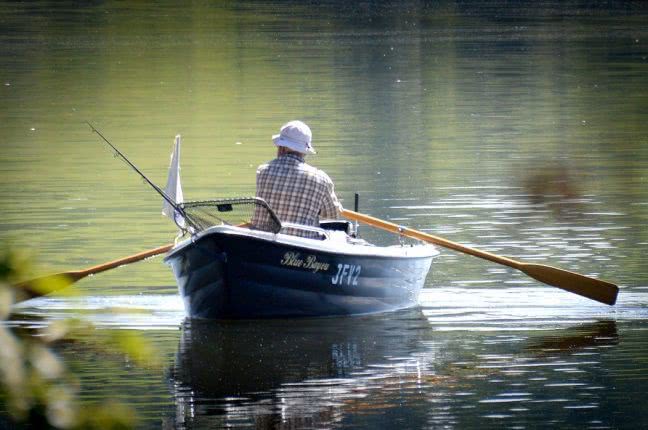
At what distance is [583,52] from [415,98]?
16.2 meters

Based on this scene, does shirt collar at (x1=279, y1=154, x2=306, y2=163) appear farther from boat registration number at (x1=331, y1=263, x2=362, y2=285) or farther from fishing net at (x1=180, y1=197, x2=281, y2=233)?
boat registration number at (x1=331, y1=263, x2=362, y2=285)

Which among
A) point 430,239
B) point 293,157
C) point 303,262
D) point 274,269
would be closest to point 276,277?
point 274,269

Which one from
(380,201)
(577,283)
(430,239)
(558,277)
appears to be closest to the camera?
(577,283)

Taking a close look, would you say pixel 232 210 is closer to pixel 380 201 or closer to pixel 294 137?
pixel 294 137

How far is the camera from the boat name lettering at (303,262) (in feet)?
36.9

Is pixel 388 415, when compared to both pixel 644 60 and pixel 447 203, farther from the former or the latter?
pixel 644 60

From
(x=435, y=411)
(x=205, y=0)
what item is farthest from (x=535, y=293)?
(x=205, y=0)

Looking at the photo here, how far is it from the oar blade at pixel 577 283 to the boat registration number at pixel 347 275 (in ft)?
5.95

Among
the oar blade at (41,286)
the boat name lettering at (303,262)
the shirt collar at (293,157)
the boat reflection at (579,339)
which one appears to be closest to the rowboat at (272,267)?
the boat name lettering at (303,262)

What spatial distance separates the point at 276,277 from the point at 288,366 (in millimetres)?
1125

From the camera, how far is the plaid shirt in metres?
11.3

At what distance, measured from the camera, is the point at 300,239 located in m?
11.2

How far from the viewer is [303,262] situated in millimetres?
11367

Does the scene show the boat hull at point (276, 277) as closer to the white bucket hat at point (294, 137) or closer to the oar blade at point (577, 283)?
the white bucket hat at point (294, 137)
